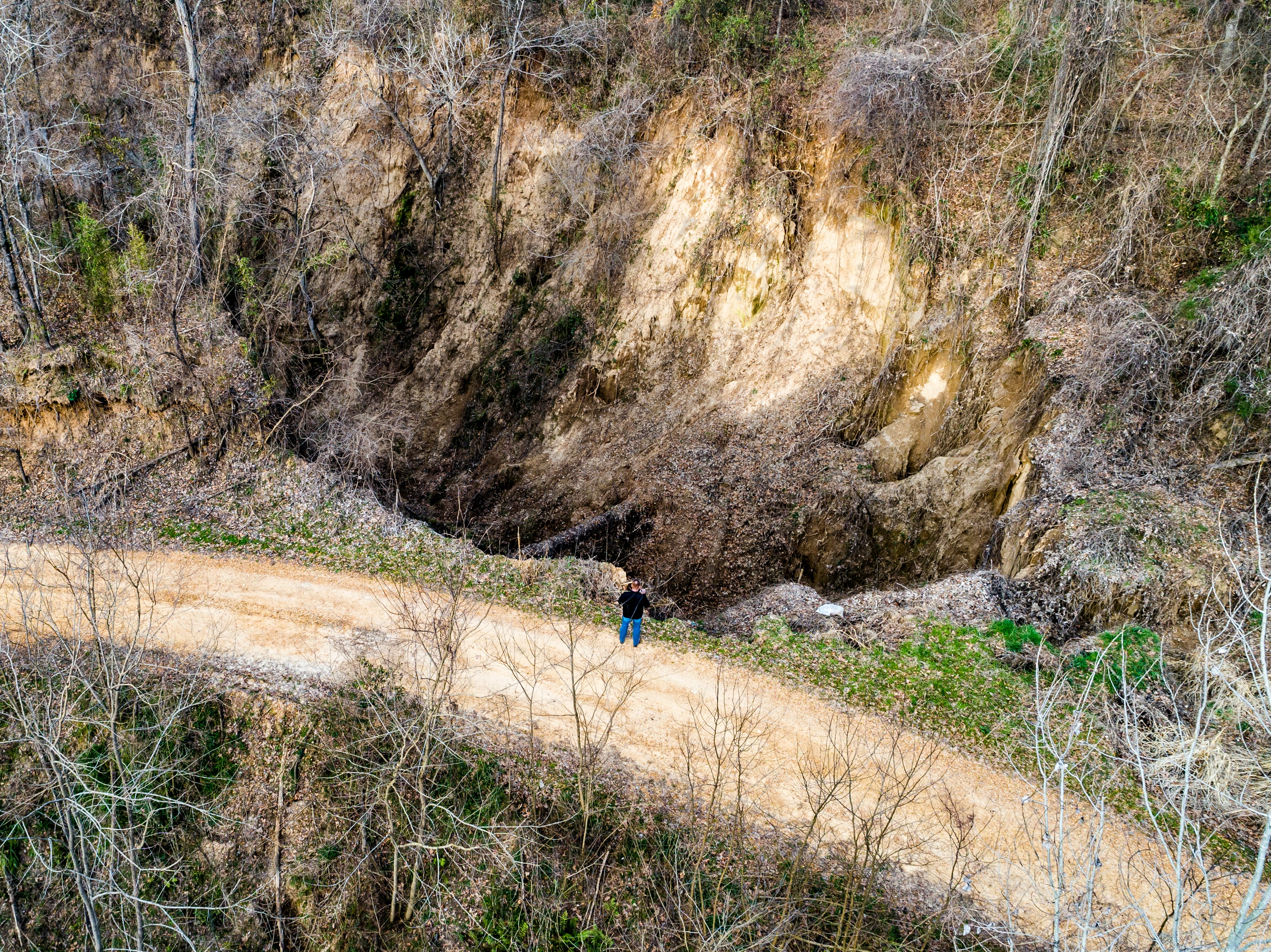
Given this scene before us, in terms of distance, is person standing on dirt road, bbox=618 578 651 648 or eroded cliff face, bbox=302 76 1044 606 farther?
eroded cliff face, bbox=302 76 1044 606

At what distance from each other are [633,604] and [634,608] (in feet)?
0.21

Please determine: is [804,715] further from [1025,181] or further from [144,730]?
[1025,181]

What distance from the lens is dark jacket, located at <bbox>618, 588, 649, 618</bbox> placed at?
497 inches

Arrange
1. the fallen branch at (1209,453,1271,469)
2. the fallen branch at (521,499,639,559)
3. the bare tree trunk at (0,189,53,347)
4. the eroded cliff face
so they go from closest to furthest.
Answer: the fallen branch at (1209,453,1271,469), the eroded cliff face, the fallen branch at (521,499,639,559), the bare tree trunk at (0,189,53,347)

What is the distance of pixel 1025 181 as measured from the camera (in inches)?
650

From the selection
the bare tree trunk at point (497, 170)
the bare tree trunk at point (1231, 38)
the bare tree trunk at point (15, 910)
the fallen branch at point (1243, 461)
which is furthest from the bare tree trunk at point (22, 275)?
the bare tree trunk at point (1231, 38)

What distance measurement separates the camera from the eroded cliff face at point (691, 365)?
16.5 m

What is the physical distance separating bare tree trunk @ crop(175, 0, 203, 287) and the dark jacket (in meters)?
13.7

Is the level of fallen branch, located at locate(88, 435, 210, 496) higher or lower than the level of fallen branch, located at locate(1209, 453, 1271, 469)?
lower

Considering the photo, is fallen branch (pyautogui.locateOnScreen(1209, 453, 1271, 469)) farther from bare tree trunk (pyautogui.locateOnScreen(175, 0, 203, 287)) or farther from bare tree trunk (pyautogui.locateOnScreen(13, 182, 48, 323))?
bare tree trunk (pyautogui.locateOnScreen(13, 182, 48, 323))

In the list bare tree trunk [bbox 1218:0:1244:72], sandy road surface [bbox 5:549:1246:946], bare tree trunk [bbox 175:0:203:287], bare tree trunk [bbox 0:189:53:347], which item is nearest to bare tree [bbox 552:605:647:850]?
sandy road surface [bbox 5:549:1246:946]

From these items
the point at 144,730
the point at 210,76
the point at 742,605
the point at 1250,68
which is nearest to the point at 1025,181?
the point at 1250,68

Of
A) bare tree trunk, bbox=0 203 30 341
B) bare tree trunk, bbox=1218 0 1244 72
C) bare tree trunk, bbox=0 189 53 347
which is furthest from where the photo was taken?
bare tree trunk, bbox=0 203 30 341

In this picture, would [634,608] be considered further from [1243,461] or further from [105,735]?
[1243,461]
